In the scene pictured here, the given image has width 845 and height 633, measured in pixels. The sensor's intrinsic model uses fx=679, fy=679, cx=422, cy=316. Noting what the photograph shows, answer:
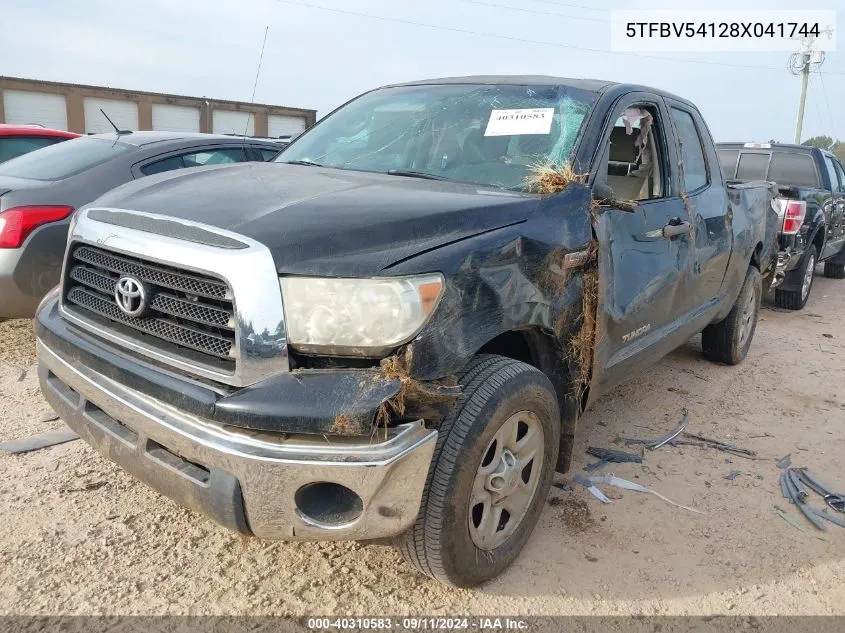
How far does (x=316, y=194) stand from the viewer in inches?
94.8

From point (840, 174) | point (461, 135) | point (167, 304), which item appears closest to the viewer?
point (167, 304)

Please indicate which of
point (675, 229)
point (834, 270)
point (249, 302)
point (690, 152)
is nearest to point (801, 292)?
point (834, 270)

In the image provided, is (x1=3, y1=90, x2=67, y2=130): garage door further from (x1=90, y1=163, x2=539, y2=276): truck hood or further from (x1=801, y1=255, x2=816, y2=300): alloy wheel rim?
(x1=90, y1=163, x2=539, y2=276): truck hood

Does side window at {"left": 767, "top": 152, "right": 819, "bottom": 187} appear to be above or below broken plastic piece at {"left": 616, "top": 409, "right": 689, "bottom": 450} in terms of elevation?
above

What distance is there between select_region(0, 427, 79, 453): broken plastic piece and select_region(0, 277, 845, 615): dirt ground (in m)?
0.06

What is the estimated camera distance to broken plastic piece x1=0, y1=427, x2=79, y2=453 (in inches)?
127

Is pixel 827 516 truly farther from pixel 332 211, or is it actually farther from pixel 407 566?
pixel 332 211

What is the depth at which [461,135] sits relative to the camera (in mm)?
3129

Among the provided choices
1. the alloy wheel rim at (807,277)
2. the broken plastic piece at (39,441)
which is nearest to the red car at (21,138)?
the broken plastic piece at (39,441)

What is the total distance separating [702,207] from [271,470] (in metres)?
3.04

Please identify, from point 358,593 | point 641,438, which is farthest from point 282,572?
point 641,438

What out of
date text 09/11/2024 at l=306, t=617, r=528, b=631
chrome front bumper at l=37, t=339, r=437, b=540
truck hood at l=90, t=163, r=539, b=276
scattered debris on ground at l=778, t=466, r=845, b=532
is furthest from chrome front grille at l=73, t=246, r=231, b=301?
scattered debris on ground at l=778, t=466, r=845, b=532

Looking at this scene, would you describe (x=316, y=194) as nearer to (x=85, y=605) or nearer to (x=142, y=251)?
(x=142, y=251)

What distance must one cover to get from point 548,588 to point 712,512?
1030 millimetres
